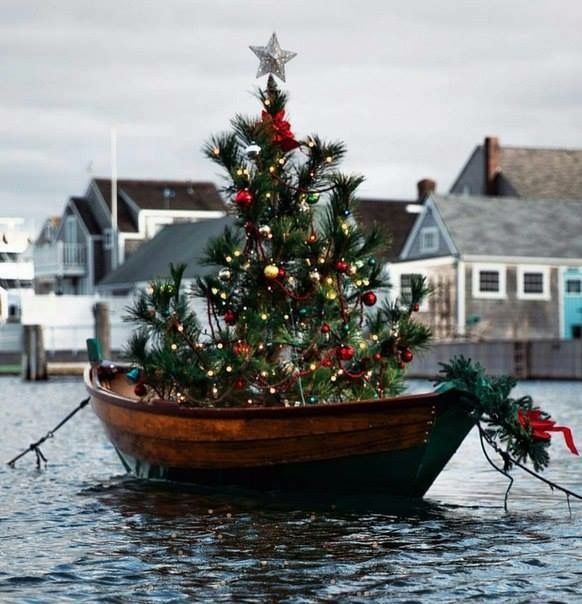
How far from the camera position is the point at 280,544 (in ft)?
36.3

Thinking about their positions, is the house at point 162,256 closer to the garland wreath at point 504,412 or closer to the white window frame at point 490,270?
the white window frame at point 490,270

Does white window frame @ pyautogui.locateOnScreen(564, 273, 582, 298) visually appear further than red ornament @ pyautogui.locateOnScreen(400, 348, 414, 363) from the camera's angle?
Yes

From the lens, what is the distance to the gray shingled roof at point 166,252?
59.2 meters

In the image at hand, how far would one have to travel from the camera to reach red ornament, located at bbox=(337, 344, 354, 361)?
43.7 feet

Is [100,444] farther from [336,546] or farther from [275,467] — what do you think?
[336,546]

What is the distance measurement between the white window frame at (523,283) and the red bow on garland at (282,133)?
38.0 meters

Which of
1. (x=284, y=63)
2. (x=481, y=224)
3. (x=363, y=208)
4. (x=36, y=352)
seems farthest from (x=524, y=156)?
(x=284, y=63)

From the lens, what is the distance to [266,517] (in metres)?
12.6

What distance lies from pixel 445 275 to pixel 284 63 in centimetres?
3781

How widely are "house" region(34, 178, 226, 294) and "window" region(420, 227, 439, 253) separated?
17.4m

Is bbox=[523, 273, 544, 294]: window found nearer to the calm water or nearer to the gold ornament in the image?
the calm water

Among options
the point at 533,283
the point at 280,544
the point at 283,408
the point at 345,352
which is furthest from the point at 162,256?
the point at 280,544

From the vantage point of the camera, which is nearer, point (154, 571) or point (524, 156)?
point (154, 571)

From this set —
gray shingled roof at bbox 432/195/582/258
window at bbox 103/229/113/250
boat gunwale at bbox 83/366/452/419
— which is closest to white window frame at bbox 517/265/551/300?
gray shingled roof at bbox 432/195/582/258
